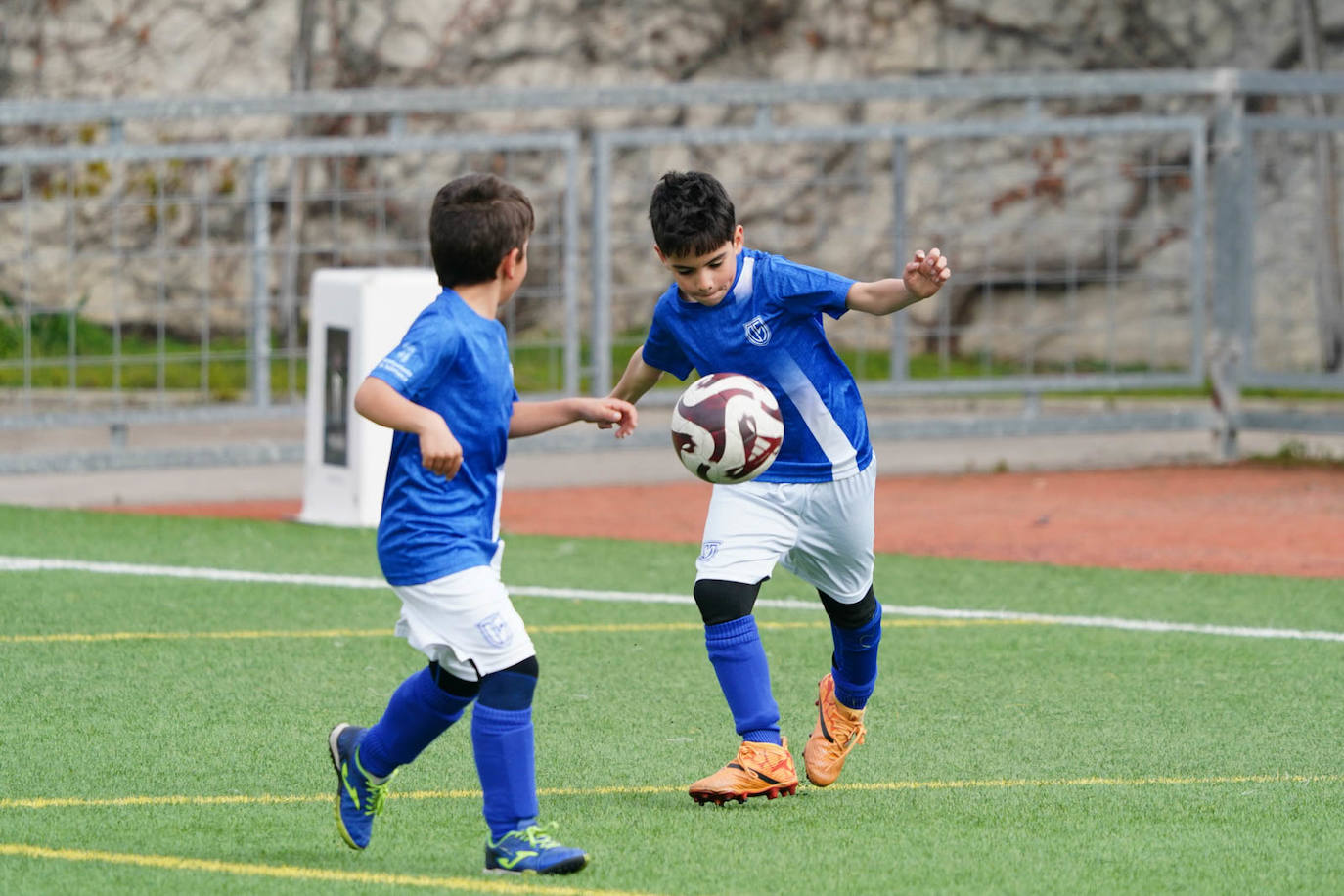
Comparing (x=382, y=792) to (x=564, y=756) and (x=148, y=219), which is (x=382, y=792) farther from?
(x=148, y=219)

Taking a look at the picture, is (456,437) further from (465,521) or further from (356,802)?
(356,802)

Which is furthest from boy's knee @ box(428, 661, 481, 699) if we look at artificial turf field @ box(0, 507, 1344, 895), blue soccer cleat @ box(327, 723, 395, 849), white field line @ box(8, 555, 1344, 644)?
white field line @ box(8, 555, 1344, 644)

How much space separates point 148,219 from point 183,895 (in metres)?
7.63

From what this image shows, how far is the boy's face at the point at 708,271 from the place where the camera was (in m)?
5.15

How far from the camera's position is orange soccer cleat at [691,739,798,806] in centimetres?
500

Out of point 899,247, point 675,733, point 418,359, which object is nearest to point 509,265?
point 418,359

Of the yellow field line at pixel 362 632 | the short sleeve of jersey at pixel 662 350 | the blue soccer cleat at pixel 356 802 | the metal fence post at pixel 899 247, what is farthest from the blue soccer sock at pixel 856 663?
the metal fence post at pixel 899 247

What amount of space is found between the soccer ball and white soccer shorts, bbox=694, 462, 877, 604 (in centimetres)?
28

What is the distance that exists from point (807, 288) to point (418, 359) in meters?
1.35

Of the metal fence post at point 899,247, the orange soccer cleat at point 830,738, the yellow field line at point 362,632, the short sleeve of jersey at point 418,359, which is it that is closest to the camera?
the short sleeve of jersey at point 418,359

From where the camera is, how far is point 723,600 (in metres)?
5.20

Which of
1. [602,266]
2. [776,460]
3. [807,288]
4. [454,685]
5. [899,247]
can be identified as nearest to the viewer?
[454,685]

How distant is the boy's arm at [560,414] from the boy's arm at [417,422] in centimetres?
22

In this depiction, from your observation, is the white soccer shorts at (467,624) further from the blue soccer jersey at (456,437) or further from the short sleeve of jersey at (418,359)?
the short sleeve of jersey at (418,359)
